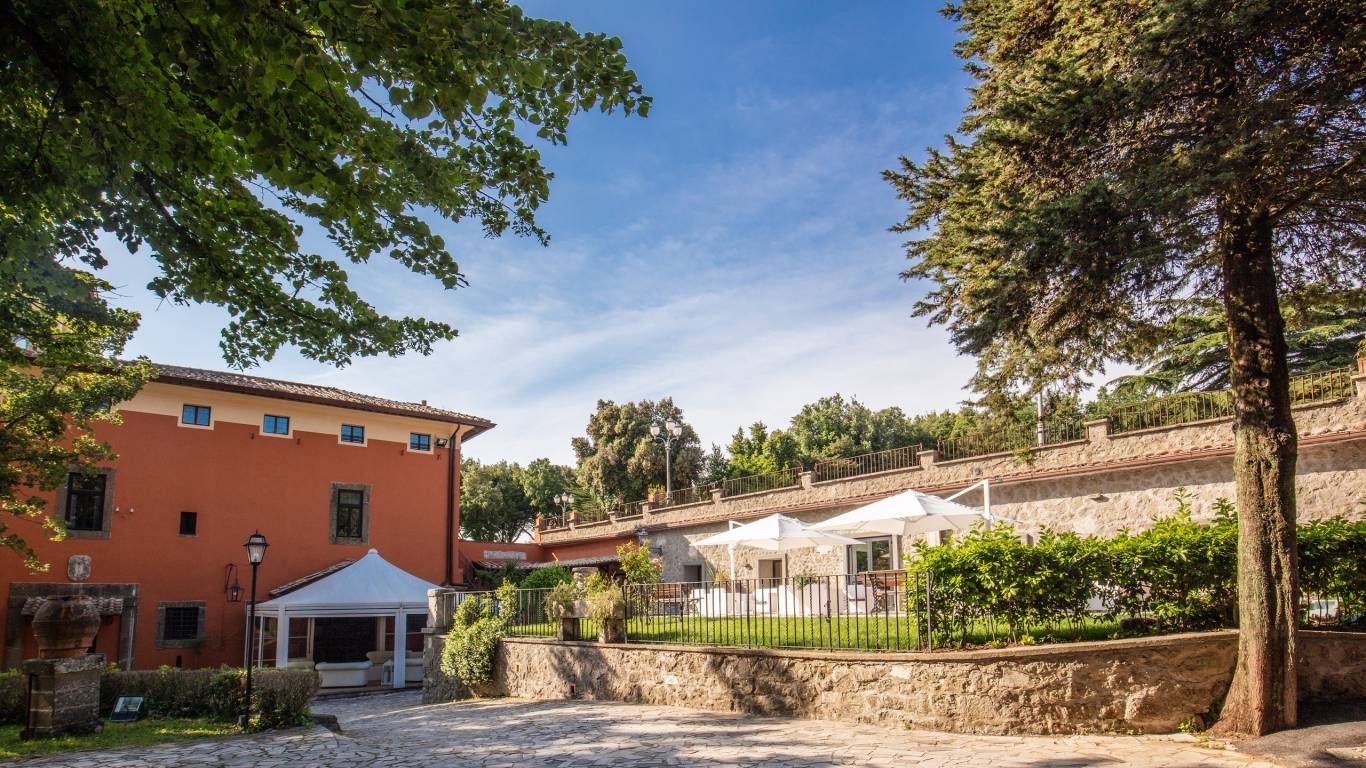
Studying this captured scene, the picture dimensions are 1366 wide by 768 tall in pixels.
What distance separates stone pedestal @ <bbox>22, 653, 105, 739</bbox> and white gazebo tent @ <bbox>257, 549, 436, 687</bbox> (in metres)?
8.14

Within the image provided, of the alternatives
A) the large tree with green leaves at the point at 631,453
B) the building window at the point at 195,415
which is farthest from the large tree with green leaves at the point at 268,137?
the large tree with green leaves at the point at 631,453

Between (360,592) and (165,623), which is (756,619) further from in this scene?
(165,623)

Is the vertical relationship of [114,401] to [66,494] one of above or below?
above

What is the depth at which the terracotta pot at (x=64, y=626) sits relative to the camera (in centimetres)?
884

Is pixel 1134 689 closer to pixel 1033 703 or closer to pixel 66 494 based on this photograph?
pixel 1033 703

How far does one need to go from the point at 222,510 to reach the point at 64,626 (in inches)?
428

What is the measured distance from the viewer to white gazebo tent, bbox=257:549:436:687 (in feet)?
57.6

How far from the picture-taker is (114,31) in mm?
4324

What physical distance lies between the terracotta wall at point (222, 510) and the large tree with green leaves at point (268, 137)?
451 inches

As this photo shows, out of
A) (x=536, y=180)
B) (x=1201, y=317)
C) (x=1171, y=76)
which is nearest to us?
(x=536, y=180)

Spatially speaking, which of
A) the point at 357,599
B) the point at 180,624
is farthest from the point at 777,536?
the point at 180,624

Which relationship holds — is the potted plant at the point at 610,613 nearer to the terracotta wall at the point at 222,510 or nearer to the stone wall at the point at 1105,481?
the stone wall at the point at 1105,481

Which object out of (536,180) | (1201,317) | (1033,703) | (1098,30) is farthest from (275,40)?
(1201,317)

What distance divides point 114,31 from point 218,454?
17176 mm
